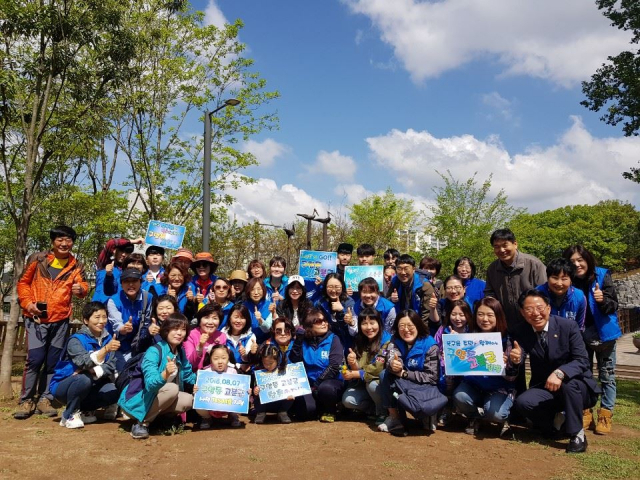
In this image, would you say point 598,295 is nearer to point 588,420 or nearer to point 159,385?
point 588,420

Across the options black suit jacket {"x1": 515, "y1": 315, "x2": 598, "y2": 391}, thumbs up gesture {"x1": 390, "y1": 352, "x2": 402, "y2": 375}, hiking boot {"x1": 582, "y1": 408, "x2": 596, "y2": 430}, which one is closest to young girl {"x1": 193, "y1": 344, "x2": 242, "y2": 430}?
thumbs up gesture {"x1": 390, "y1": 352, "x2": 402, "y2": 375}

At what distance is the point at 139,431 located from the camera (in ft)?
17.5

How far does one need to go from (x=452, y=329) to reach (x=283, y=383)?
2099 mm

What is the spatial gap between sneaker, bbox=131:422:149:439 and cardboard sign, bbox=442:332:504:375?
130 inches

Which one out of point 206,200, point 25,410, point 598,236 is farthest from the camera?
point 598,236

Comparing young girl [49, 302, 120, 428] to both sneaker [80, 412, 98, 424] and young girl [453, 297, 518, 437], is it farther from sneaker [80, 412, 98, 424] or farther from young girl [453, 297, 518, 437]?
young girl [453, 297, 518, 437]

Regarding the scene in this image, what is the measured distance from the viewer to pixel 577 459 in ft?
15.7

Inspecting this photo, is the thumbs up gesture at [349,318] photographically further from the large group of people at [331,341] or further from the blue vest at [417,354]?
the blue vest at [417,354]

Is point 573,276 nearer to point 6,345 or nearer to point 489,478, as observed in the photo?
point 489,478

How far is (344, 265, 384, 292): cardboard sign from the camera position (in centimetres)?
748

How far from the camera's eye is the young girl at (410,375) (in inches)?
218

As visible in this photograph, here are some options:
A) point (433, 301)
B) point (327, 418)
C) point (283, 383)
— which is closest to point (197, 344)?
point (283, 383)

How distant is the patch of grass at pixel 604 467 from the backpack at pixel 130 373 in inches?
174

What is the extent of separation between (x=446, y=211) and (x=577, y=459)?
67.3ft
